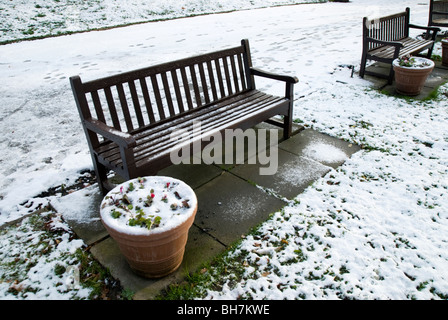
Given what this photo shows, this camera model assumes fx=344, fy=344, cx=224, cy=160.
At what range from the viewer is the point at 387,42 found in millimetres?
6184

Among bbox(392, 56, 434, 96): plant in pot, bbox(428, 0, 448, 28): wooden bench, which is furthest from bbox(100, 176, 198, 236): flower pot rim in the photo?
bbox(428, 0, 448, 28): wooden bench

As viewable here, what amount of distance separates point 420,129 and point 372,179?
5.28ft

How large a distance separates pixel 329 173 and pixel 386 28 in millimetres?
4739

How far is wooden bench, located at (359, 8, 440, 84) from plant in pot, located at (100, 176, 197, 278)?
210 inches

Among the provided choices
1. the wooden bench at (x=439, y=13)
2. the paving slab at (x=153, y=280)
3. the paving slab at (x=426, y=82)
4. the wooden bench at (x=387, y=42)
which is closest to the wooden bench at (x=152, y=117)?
the paving slab at (x=153, y=280)

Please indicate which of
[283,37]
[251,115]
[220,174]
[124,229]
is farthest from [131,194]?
[283,37]

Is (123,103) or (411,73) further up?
(123,103)

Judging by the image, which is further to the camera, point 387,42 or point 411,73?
point 387,42

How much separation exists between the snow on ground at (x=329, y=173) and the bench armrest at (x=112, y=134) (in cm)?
88

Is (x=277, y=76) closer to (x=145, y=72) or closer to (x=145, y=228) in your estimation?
(x=145, y=72)

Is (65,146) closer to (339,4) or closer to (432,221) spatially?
(432,221)

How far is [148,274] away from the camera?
2516mm

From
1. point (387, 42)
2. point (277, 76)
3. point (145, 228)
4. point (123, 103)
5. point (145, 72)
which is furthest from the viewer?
point (387, 42)

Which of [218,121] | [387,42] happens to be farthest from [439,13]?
[218,121]
